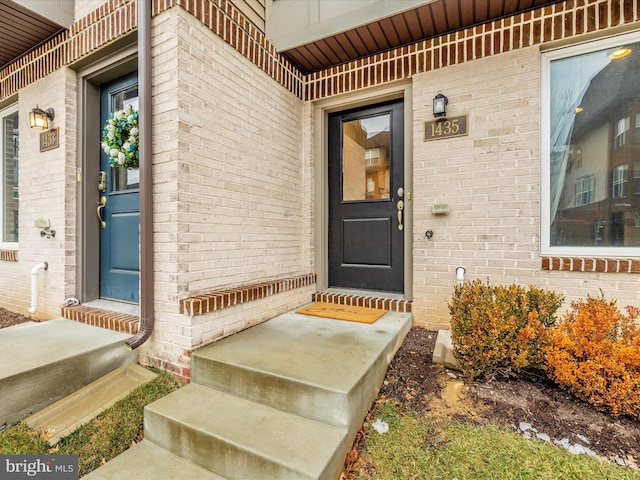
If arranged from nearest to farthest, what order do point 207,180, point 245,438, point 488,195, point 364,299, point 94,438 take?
point 245,438, point 94,438, point 207,180, point 488,195, point 364,299

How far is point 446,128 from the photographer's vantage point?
2947 millimetres

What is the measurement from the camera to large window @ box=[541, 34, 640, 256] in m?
2.51

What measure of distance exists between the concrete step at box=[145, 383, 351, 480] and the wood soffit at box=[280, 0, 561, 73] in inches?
124

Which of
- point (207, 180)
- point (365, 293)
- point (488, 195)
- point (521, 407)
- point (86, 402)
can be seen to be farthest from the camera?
point (365, 293)

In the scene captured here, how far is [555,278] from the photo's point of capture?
2611mm

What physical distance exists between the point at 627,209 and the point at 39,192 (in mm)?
5220

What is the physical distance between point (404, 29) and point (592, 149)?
75.2 inches

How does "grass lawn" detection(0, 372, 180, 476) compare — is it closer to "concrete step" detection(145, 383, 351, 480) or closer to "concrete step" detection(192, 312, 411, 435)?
"concrete step" detection(145, 383, 351, 480)

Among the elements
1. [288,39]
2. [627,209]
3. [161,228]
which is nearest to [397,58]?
[288,39]

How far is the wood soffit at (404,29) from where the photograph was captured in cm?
261

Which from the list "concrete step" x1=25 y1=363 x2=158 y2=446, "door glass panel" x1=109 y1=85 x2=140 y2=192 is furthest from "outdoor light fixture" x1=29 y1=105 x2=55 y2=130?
"concrete step" x1=25 y1=363 x2=158 y2=446

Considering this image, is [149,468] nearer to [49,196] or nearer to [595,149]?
[49,196]

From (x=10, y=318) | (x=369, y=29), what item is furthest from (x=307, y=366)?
(x=10, y=318)

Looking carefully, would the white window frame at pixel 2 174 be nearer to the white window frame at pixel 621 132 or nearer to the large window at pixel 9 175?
the large window at pixel 9 175
